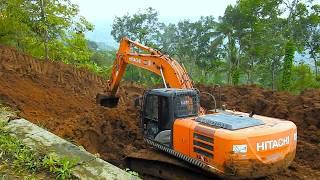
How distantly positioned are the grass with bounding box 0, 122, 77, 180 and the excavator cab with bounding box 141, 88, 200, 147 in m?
3.56

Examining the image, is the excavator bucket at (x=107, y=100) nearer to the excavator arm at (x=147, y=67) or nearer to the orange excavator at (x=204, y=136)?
the excavator arm at (x=147, y=67)

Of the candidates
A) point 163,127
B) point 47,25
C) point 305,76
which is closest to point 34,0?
point 47,25

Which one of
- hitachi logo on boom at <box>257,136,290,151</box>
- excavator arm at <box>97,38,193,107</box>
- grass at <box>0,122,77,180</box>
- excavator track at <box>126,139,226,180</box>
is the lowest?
excavator track at <box>126,139,226,180</box>

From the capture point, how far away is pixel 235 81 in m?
35.9

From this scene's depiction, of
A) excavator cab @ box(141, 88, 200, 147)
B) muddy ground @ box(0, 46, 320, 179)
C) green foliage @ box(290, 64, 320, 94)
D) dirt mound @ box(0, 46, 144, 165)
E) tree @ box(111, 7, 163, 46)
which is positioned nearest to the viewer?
excavator cab @ box(141, 88, 200, 147)

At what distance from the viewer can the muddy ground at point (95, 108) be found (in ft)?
31.7

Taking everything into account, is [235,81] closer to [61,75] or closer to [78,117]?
[61,75]

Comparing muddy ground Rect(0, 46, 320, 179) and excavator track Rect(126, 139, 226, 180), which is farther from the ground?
muddy ground Rect(0, 46, 320, 179)

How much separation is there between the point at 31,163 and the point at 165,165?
426 centimetres

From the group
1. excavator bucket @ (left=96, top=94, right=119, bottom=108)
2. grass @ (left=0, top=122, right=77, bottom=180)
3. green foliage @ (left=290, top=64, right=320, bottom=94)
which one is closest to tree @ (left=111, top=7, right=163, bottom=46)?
green foliage @ (left=290, top=64, right=320, bottom=94)

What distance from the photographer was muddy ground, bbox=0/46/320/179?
9.65 metres

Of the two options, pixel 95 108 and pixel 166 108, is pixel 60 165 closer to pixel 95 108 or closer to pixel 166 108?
pixel 166 108

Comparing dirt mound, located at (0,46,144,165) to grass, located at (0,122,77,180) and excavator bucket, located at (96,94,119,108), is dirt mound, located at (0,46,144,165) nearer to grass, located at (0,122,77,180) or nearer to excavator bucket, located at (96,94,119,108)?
excavator bucket, located at (96,94,119,108)

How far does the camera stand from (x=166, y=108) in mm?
7770
